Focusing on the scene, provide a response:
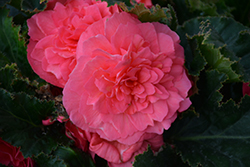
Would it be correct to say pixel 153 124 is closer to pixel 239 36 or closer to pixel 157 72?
pixel 157 72

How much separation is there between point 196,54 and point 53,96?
1.28 ft

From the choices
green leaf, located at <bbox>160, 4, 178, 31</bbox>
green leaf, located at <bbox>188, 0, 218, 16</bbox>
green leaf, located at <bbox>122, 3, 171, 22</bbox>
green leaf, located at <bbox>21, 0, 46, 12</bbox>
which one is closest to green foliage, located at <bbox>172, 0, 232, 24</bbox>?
green leaf, located at <bbox>188, 0, 218, 16</bbox>

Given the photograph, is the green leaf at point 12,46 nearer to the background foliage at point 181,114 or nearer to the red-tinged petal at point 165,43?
the background foliage at point 181,114

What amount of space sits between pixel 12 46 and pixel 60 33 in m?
0.24

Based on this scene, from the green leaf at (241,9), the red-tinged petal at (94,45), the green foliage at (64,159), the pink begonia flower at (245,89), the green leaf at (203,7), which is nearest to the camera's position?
the red-tinged petal at (94,45)

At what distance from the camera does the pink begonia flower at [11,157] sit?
1.95 feet

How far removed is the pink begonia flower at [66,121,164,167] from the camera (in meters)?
0.54

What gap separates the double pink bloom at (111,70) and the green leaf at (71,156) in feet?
0.25

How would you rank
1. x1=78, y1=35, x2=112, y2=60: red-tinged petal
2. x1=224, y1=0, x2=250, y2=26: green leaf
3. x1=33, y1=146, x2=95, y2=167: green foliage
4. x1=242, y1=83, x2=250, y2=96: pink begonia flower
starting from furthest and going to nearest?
x1=224, y1=0, x2=250, y2=26: green leaf → x1=242, y1=83, x2=250, y2=96: pink begonia flower → x1=33, y1=146, x2=95, y2=167: green foliage → x1=78, y1=35, x2=112, y2=60: red-tinged petal

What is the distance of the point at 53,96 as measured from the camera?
0.61 meters

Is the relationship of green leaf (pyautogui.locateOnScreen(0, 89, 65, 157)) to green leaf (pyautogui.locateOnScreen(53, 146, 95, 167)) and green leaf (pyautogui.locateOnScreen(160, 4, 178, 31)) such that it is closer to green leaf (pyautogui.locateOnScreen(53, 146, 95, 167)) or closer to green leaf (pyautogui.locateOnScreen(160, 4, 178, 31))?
green leaf (pyautogui.locateOnScreen(53, 146, 95, 167))

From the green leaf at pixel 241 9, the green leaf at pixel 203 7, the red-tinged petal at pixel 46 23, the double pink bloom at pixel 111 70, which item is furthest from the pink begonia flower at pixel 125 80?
the green leaf at pixel 241 9

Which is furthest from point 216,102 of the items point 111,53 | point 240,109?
point 111,53

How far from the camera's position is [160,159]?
1.94ft
